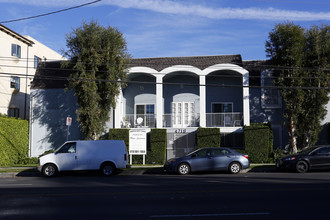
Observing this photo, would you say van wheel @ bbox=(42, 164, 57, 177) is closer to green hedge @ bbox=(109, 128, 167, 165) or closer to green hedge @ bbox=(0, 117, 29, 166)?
green hedge @ bbox=(109, 128, 167, 165)

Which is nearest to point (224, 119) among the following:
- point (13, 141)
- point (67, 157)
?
point (67, 157)

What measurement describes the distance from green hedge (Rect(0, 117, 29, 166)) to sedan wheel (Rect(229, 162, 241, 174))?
15.0m

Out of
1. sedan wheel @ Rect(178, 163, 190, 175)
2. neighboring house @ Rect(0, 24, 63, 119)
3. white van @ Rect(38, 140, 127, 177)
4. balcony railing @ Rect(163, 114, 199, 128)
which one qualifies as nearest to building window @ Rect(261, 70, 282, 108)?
balcony railing @ Rect(163, 114, 199, 128)

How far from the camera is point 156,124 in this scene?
2467cm

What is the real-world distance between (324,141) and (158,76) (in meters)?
12.8

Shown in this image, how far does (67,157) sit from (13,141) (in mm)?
9105

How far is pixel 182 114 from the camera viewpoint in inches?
1014

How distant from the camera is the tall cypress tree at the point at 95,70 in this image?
888 inches

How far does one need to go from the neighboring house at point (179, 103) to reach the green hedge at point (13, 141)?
60 centimetres

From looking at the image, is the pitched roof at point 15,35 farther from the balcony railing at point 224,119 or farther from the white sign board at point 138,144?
the balcony railing at point 224,119

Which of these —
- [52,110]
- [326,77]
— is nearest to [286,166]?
[326,77]

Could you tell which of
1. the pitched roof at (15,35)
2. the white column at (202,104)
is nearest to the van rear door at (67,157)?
the white column at (202,104)

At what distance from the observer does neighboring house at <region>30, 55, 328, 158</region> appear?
24.5 meters

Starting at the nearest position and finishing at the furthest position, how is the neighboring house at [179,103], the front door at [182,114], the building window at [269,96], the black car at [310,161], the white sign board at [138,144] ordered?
the black car at [310,161]
the white sign board at [138,144]
the neighboring house at [179,103]
the building window at [269,96]
the front door at [182,114]
